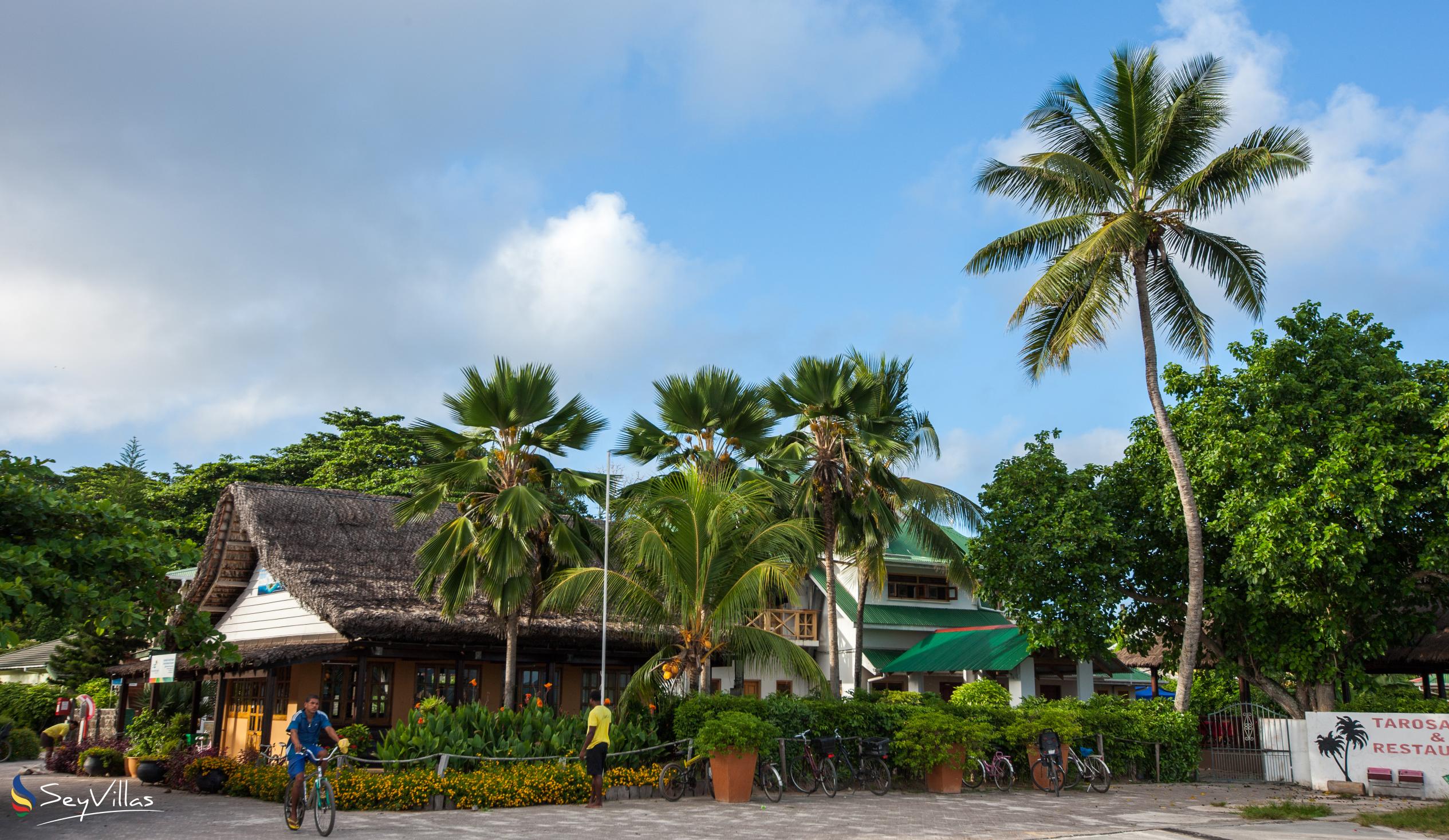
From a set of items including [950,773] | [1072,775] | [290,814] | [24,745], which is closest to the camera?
[290,814]

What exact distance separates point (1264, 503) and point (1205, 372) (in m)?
3.62

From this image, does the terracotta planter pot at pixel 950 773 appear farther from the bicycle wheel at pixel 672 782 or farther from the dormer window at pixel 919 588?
the dormer window at pixel 919 588

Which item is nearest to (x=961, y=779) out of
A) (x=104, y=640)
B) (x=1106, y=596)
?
(x=1106, y=596)

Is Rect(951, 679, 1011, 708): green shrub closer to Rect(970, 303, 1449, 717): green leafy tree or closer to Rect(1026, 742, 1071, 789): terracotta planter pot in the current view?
Rect(970, 303, 1449, 717): green leafy tree

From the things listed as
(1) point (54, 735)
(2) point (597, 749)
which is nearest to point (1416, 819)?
(2) point (597, 749)

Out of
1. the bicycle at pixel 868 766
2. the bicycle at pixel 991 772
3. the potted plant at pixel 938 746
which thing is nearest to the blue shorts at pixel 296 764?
the bicycle at pixel 868 766

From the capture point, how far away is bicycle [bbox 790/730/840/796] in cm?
1623

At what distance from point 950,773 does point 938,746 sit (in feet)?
2.29

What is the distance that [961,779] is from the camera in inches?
683

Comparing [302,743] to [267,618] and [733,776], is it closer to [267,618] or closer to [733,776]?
[733,776]

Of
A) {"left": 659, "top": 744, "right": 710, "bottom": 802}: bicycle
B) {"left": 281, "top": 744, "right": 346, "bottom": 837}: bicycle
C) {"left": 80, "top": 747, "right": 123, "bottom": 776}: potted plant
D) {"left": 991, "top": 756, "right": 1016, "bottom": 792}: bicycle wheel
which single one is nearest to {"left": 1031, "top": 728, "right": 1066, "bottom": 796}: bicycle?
{"left": 991, "top": 756, "right": 1016, "bottom": 792}: bicycle wheel

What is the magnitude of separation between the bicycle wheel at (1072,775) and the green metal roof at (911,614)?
1227cm

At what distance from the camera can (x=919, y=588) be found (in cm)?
3347

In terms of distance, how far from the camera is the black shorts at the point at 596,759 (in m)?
14.4
